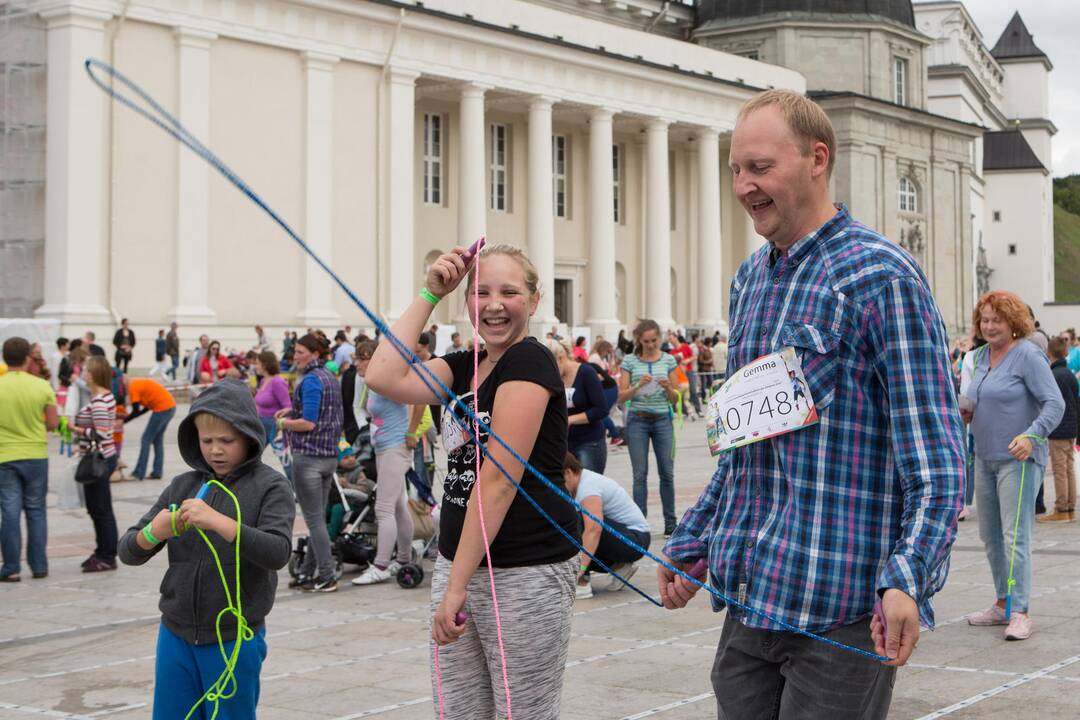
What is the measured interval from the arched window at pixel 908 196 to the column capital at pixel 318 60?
3365cm

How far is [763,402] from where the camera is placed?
10.2 ft

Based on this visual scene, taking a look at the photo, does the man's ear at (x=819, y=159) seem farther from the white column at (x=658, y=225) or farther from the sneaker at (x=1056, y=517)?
the white column at (x=658, y=225)

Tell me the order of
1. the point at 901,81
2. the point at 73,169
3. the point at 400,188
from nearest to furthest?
the point at 73,169 < the point at 400,188 < the point at 901,81

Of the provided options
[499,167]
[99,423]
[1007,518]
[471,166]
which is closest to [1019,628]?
[1007,518]

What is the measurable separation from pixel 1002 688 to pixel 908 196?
59194 mm

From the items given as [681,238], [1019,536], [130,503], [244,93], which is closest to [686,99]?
[681,238]

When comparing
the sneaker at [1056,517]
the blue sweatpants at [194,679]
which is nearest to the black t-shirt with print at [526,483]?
the blue sweatpants at [194,679]

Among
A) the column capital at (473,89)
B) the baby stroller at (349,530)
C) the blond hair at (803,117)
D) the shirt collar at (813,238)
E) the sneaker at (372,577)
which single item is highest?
the column capital at (473,89)

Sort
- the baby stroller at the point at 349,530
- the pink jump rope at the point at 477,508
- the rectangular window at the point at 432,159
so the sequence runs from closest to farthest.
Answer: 1. the pink jump rope at the point at 477,508
2. the baby stroller at the point at 349,530
3. the rectangular window at the point at 432,159

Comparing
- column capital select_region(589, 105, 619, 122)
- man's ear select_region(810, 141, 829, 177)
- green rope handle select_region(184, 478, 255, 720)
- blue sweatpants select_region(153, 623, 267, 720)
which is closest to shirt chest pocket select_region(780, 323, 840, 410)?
man's ear select_region(810, 141, 829, 177)

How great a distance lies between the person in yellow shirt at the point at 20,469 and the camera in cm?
1080

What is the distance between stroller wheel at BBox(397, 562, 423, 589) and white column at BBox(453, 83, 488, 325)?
100 ft

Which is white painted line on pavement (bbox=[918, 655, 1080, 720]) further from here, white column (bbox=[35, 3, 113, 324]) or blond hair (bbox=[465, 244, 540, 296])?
white column (bbox=[35, 3, 113, 324])

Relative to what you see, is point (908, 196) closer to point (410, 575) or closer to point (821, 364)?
point (410, 575)
